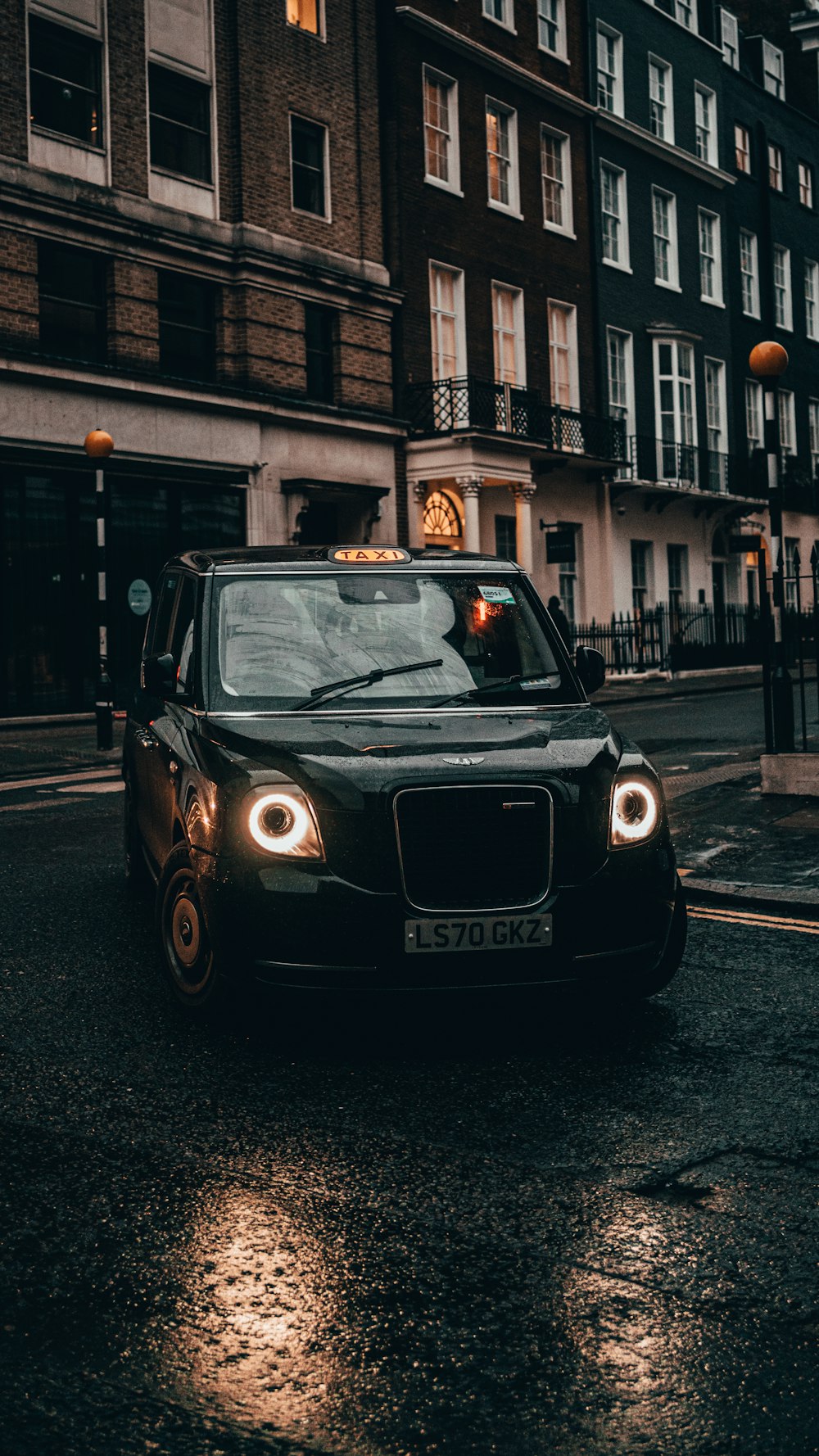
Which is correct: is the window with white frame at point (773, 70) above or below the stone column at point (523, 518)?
above

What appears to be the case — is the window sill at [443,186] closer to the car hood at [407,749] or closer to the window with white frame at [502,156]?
the window with white frame at [502,156]

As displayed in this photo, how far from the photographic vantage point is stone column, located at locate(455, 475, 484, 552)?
28016mm

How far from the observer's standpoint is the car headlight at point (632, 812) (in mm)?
5004

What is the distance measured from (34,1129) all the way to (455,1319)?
5.59 ft

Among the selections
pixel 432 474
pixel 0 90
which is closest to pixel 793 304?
pixel 432 474

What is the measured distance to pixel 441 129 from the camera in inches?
1169

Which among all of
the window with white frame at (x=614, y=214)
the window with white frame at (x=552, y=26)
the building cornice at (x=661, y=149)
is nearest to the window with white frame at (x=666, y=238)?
the building cornice at (x=661, y=149)

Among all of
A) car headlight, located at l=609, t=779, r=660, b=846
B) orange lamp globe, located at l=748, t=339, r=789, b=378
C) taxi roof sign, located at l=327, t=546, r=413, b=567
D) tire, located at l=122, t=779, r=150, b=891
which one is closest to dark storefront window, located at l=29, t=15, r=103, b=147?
orange lamp globe, located at l=748, t=339, r=789, b=378

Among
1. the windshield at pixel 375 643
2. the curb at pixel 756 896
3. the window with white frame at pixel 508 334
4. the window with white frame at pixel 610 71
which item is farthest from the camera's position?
the window with white frame at pixel 610 71

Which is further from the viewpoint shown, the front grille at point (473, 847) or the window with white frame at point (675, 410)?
the window with white frame at point (675, 410)

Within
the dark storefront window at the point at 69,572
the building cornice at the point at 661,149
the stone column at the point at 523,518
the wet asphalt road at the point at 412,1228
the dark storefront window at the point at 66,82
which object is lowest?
the wet asphalt road at the point at 412,1228

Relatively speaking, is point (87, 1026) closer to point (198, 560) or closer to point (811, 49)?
point (198, 560)

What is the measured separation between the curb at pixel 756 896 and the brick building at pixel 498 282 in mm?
20603

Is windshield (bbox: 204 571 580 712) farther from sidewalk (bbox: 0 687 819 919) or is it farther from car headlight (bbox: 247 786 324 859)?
sidewalk (bbox: 0 687 819 919)
